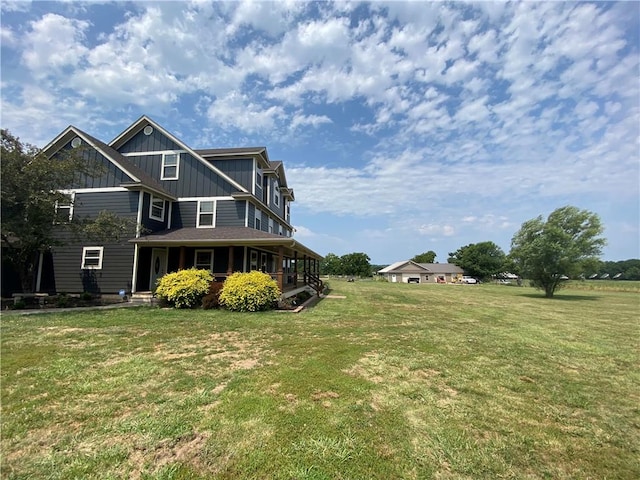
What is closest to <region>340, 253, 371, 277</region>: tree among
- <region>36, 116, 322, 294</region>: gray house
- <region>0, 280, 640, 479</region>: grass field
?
<region>36, 116, 322, 294</region>: gray house

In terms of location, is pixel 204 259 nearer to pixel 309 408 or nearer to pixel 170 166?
pixel 170 166

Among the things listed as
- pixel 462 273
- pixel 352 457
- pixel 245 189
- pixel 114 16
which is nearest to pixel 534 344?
pixel 352 457

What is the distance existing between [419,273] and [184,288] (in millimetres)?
58059

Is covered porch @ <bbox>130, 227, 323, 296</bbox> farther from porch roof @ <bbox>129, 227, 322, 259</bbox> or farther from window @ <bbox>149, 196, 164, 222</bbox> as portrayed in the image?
window @ <bbox>149, 196, 164, 222</bbox>

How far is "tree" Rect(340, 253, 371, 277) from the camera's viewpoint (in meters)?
74.2

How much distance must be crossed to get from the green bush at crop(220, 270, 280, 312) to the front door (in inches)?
211

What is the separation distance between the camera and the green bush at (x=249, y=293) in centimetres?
1145

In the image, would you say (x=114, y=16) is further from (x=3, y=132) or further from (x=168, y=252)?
(x=168, y=252)

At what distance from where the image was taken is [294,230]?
27.1 meters

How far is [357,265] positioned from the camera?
7481cm

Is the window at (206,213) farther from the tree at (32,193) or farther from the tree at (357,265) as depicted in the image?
the tree at (357,265)

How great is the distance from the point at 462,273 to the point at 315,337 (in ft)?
228

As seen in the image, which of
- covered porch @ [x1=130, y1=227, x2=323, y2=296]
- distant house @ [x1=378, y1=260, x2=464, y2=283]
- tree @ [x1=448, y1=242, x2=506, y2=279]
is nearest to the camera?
covered porch @ [x1=130, y1=227, x2=323, y2=296]

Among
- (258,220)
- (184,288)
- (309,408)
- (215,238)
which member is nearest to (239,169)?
(258,220)
